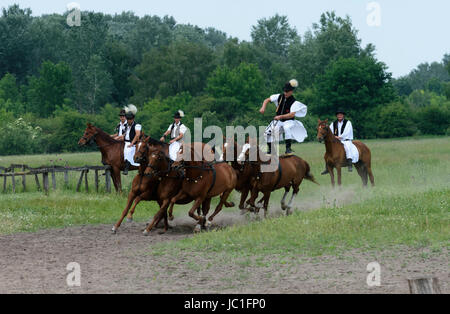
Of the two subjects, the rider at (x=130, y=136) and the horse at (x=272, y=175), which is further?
the rider at (x=130, y=136)

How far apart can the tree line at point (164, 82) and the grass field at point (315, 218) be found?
3744 cm

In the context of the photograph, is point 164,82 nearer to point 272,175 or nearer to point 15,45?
point 15,45

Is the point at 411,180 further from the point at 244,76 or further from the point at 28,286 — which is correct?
the point at 244,76

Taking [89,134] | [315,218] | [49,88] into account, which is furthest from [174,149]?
[49,88]

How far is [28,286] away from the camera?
10.7 meters

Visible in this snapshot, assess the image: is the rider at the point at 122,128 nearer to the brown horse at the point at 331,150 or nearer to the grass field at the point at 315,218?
the grass field at the point at 315,218

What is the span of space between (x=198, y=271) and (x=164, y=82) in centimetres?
7739

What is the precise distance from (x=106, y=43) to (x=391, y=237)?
8223 centimetres

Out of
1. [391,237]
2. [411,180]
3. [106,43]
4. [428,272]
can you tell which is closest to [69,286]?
[428,272]

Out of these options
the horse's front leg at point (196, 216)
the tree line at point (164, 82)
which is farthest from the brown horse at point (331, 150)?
the tree line at point (164, 82)

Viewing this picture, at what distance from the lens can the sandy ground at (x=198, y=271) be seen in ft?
33.8

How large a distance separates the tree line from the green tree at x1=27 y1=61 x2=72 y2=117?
124 mm
